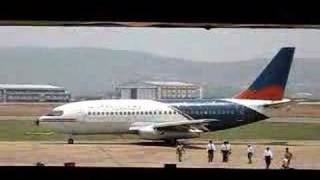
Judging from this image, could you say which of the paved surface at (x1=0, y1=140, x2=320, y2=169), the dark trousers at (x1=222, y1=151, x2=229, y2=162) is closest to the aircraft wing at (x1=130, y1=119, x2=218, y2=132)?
the paved surface at (x1=0, y1=140, x2=320, y2=169)

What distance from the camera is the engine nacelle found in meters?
16.0

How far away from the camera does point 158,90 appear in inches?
694

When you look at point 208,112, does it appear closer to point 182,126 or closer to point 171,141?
point 182,126

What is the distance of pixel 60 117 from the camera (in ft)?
51.6

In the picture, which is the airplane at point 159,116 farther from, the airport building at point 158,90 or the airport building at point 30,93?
the airport building at point 30,93

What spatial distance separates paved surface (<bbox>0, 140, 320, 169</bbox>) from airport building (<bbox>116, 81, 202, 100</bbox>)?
133 centimetres

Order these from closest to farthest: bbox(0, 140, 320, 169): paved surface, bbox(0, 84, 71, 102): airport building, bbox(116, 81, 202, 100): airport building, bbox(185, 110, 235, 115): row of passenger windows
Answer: bbox(0, 140, 320, 169): paved surface, bbox(185, 110, 235, 115): row of passenger windows, bbox(116, 81, 202, 100): airport building, bbox(0, 84, 71, 102): airport building

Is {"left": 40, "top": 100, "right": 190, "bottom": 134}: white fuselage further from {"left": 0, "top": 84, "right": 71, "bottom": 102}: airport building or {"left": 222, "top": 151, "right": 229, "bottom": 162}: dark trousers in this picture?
{"left": 222, "top": 151, "right": 229, "bottom": 162}: dark trousers

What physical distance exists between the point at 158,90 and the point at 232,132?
2.46 m

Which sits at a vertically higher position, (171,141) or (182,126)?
(182,126)

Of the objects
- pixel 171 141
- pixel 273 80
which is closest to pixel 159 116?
pixel 171 141

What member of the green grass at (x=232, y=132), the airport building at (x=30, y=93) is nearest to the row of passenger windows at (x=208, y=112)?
the green grass at (x=232, y=132)

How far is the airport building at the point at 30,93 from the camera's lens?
683 inches
